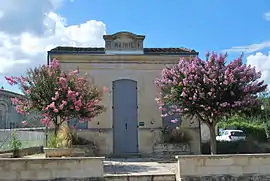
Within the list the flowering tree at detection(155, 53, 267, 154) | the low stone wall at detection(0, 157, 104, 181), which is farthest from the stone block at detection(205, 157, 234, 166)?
the flowering tree at detection(155, 53, 267, 154)

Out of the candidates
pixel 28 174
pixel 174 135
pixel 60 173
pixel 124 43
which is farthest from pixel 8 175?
pixel 124 43

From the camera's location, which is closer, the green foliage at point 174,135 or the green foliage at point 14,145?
the green foliage at point 14,145

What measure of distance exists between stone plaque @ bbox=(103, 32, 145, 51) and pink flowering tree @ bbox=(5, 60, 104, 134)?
3.87 metres

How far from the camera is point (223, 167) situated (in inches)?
370

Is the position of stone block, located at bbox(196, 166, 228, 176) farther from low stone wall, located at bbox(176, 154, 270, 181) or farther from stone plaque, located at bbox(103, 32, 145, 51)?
stone plaque, located at bbox(103, 32, 145, 51)

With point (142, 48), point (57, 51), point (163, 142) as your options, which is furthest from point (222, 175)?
point (57, 51)

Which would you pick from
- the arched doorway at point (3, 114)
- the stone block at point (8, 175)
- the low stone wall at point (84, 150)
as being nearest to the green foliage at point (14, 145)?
the low stone wall at point (84, 150)

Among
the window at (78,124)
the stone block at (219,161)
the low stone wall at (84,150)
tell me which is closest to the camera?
the stone block at (219,161)

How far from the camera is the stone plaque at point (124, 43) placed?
16984 mm

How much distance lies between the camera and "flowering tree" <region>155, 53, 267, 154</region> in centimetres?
1271

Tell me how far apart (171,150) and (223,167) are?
614cm

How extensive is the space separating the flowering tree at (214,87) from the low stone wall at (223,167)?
331cm

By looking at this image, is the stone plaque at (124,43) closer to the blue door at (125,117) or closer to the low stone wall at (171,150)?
the blue door at (125,117)

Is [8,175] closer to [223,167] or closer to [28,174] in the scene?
[28,174]
